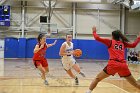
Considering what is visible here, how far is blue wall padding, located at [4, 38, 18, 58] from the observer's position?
1029 inches

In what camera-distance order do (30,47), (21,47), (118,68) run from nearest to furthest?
(118,68) → (21,47) → (30,47)

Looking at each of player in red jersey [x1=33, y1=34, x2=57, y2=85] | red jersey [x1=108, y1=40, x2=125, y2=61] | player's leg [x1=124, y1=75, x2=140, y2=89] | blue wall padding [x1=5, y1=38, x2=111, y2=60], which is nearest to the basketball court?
blue wall padding [x1=5, y1=38, x2=111, y2=60]

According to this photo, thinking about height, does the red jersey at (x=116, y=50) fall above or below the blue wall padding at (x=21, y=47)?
above

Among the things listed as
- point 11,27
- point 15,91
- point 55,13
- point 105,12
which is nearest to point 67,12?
point 55,13

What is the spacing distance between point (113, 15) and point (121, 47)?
72.1 feet

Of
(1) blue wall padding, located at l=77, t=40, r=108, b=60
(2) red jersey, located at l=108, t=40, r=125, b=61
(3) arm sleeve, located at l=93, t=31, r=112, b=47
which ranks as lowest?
(1) blue wall padding, located at l=77, t=40, r=108, b=60

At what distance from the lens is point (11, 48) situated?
26.2m

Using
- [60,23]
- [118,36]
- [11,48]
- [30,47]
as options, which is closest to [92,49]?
[60,23]

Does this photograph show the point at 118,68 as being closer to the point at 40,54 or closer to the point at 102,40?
the point at 102,40

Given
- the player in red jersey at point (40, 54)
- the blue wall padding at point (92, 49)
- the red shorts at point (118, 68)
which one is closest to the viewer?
the red shorts at point (118, 68)

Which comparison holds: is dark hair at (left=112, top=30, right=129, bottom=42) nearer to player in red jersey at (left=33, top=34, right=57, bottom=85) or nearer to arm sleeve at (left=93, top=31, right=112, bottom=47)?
arm sleeve at (left=93, top=31, right=112, bottom=47)

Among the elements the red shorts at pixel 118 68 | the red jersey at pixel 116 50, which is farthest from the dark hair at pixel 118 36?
the red shorts at pixel 118 68

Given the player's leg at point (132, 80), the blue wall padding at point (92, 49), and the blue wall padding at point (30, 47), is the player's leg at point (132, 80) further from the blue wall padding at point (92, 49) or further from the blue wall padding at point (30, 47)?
the blue wall padding at point (92, 49)

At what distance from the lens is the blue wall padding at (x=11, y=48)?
26141 mm
